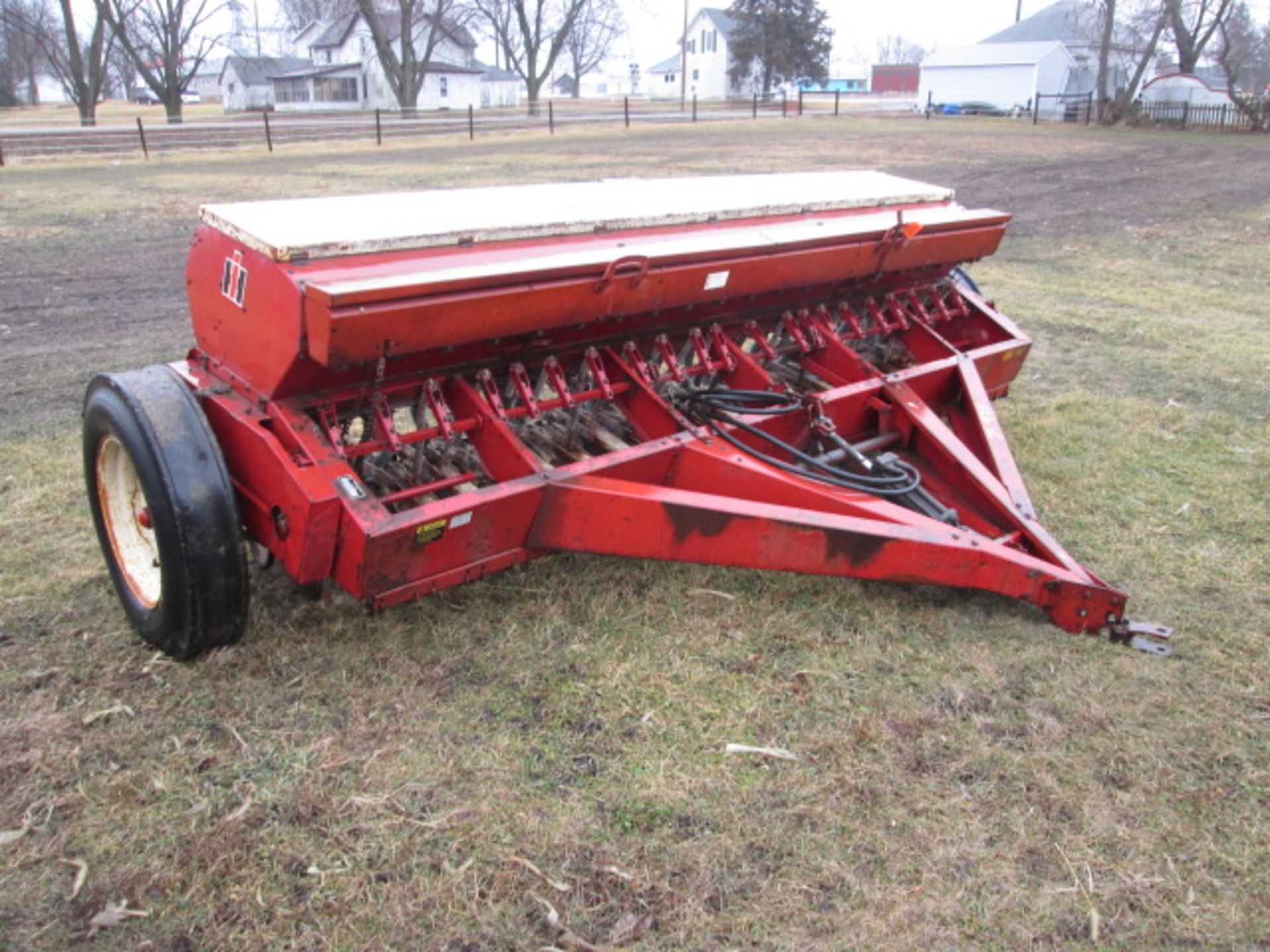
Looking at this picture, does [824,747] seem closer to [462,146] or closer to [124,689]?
[124,689]

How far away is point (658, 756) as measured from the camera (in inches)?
110

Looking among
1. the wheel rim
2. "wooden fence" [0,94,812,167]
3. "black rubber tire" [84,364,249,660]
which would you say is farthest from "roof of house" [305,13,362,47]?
"black rubber tire" [84,364,249,660]

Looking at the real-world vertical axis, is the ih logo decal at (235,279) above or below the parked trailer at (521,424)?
above

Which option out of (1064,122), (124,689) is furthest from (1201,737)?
(1064,122)

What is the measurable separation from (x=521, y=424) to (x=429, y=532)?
1.10m

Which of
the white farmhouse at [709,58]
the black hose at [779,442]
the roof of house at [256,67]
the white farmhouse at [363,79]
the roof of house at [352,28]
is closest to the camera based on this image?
the black hose at [779,442]

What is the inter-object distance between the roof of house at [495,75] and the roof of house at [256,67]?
1077 centimetres

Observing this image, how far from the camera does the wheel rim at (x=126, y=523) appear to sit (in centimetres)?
339

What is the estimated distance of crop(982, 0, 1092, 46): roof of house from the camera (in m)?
46.8

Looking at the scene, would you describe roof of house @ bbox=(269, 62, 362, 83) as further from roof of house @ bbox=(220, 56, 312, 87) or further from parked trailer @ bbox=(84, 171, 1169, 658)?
parked trailer @ bbox=(84, 171, 1169, 658)

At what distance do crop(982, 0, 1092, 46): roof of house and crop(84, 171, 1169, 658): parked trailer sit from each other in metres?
49.2

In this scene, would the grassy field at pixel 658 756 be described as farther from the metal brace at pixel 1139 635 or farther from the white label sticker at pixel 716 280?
the white label sticker at pixel 716 280

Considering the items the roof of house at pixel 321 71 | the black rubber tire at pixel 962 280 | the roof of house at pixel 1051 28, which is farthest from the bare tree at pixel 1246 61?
the roof of house at pixel 321 71

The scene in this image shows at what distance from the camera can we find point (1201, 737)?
9.27 feet
